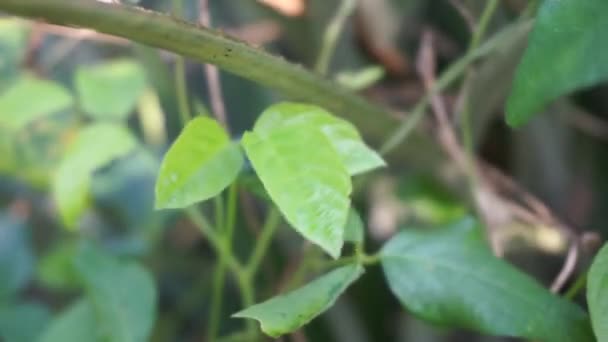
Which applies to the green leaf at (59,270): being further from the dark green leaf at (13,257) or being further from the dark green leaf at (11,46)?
the dark green leaf at (11,46)

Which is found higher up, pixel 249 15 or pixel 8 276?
pixel 249 15

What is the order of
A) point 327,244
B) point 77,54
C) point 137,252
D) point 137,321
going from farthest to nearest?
point 77,54, point 137,252, point 137,321, point 327,244

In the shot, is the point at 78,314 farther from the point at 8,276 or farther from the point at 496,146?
the point at 496,146

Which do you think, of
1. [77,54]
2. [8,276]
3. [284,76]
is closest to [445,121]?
[284,76]

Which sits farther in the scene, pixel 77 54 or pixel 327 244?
pixel 77 54

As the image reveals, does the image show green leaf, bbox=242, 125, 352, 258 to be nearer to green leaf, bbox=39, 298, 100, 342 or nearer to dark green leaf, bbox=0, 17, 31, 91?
green leaf, bbox=39, 298, 100, 342

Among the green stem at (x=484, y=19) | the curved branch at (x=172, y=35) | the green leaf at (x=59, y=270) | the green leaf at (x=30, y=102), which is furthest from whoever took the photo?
the green leaf at (x=59, y=270)

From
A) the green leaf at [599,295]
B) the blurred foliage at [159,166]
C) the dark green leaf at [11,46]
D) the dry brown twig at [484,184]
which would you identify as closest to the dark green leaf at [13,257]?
the blurred foliage at [159,166]

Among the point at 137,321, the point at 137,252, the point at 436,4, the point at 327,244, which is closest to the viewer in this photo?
the point at 327,244
